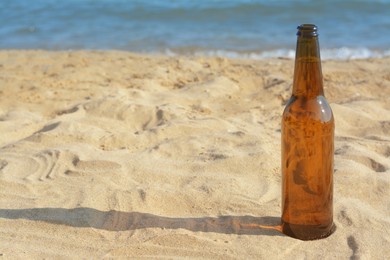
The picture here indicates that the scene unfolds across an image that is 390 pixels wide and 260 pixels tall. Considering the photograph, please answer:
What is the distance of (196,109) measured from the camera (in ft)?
14.4

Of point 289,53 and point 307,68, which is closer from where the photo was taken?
point 307,68

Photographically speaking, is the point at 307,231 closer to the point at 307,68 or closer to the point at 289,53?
the point at 307,68

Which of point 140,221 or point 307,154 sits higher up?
point 307,154

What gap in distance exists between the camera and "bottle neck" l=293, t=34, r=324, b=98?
2.19 m

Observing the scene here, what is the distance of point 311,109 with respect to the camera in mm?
2256

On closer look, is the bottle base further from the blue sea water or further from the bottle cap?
the blue sea water

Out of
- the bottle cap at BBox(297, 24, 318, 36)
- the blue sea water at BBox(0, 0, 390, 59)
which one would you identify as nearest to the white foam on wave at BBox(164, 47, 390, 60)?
the blue sea water at BBox(0, 0, 390, 59)

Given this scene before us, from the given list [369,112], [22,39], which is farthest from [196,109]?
[22,39]

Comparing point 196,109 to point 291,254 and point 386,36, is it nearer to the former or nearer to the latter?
point 291,254

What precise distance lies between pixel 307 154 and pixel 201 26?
738 cm

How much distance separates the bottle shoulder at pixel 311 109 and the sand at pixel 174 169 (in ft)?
1.62

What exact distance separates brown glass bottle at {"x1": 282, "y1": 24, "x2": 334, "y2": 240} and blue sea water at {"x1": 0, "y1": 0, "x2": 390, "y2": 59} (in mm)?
4804

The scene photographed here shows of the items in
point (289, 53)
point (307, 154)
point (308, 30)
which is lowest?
point (289, 53)

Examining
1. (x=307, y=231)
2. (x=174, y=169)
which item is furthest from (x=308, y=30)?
(x=174, y=169)
